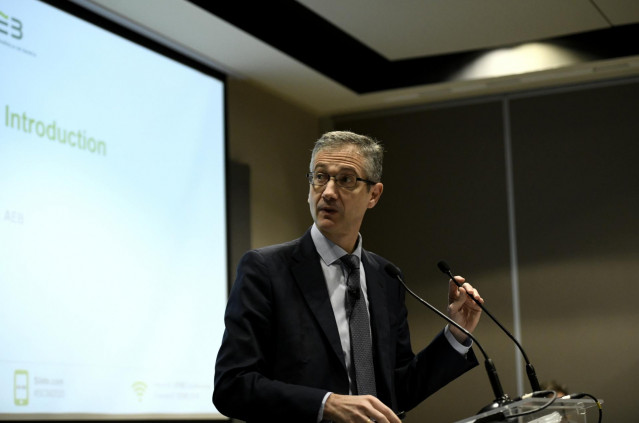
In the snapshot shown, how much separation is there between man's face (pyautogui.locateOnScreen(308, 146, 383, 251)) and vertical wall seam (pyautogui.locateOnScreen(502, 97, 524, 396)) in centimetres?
383

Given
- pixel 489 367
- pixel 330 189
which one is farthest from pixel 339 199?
pixel 489 367

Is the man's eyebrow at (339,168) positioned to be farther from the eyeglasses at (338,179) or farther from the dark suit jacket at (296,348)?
the dark suit jacket at (296,348)

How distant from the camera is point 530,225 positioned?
6148 mm

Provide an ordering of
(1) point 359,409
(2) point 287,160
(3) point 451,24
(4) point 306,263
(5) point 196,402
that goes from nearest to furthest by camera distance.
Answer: (1) point 359,409
(4) point 306,263
(5) point 196,402
(3) point 451,24
(2) point 287,160

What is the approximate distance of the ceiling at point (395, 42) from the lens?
199 inches

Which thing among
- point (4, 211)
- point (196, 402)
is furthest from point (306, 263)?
point (196, 402)

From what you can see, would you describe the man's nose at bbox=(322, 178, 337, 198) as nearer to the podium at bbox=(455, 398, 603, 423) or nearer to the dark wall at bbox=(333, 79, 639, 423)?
the podium at bbox=(455, 398, 603, 423)

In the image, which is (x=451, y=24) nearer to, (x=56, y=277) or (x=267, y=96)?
(x=267, y=96)

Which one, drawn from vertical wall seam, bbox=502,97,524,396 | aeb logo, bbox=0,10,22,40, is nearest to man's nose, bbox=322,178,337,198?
aeb logo, bbox=0,10,22,40

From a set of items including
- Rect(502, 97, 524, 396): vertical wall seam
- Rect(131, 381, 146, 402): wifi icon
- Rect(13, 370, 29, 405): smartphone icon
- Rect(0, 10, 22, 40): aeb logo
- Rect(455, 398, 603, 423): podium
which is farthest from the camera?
Rect(502, 97, 524, 396): vertical wall seam

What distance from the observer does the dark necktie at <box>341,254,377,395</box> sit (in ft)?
7.48

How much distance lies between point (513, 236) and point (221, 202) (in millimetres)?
2032

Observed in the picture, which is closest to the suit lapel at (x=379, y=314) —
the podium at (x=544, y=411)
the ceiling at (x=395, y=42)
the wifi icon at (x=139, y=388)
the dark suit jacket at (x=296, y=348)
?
the dark suit jacket at (x=296, y=348)

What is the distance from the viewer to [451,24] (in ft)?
17.8
